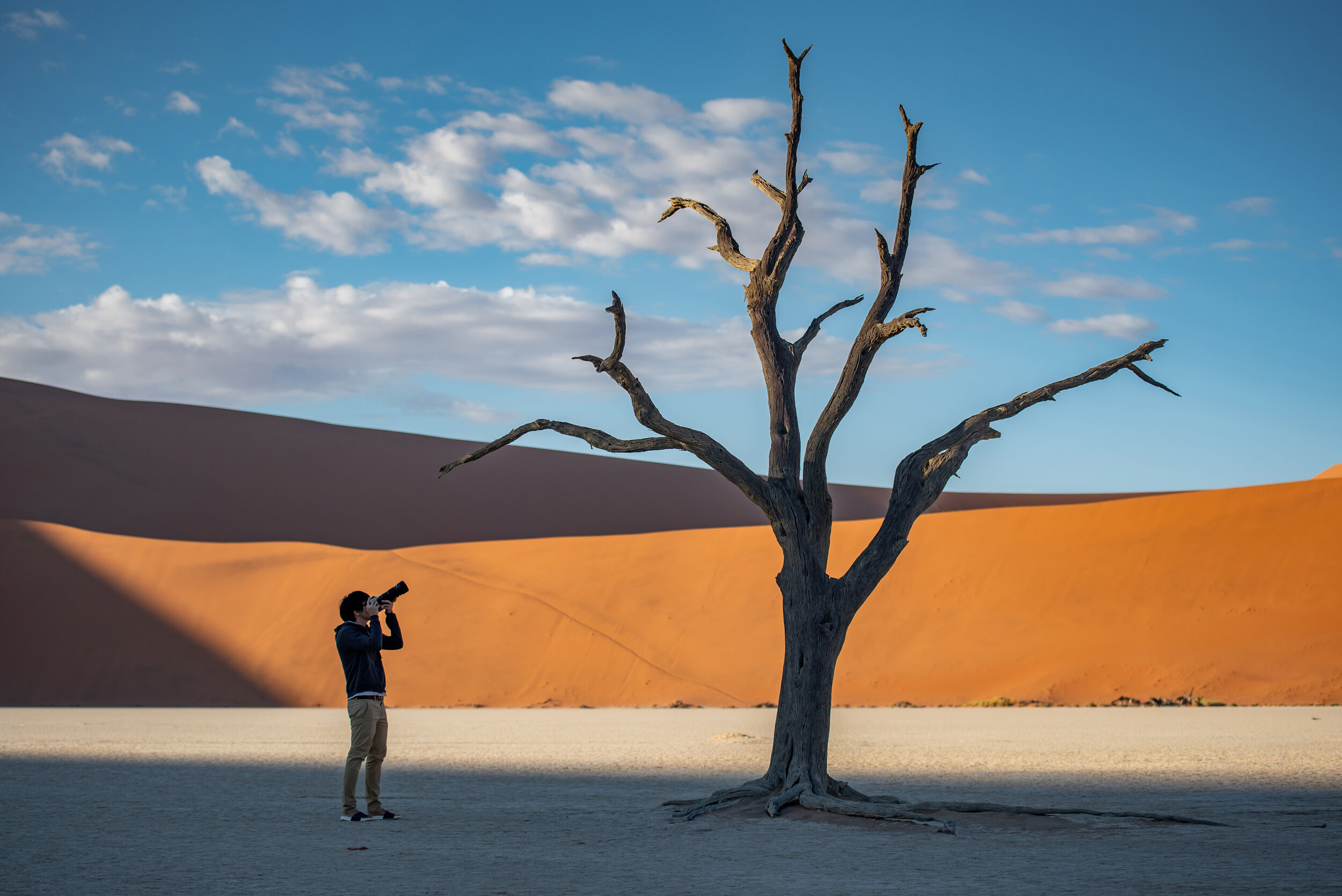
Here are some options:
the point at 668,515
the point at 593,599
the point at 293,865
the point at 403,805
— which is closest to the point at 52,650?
the point at 593,599

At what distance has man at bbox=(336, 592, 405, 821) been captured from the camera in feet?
26.2

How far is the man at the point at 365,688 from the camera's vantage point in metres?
8.00

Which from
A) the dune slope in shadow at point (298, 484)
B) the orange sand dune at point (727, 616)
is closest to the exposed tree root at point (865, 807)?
the orange sand dune at point (727, 616)

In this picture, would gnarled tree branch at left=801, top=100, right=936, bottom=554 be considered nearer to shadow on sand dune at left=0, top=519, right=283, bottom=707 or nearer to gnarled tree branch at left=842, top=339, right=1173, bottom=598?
gnarled tree branch at left=842, top=339, right=1173, bottom=598

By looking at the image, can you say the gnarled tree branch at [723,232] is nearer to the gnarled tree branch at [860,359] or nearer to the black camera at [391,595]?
the gnarled tree branch at [860,359]

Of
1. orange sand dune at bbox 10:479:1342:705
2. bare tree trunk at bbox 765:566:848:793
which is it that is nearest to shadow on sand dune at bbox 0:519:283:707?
orange sand dune at bbox 10:479:1342:705

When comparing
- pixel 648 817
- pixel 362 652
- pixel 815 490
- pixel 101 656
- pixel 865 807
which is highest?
pixel 815 490

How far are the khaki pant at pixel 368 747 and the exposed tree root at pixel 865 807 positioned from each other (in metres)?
2.17

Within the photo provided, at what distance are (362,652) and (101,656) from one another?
23188 millimetres

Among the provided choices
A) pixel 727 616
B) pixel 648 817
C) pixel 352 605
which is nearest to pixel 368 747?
pixel 352 605

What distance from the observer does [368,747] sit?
26.4 feet

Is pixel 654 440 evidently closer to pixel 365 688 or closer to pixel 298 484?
pixel 365 688

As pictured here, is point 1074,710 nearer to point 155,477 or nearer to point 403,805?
point 403,805

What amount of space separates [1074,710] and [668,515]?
35647 millimetres
